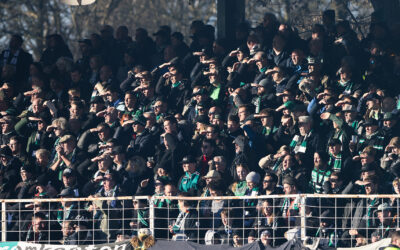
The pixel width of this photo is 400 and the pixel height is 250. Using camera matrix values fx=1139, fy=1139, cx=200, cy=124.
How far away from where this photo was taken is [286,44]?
20.2 meters

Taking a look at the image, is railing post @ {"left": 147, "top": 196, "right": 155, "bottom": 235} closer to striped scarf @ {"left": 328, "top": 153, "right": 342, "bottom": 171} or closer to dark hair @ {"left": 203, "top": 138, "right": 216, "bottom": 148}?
dark hair @ {"left": 203, "top": 138, "right": 216, "bottom": 148}

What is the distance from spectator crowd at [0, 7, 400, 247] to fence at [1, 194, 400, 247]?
3 cm

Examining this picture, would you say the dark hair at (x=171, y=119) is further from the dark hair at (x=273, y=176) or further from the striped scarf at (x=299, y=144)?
the dark hair at (x=273, y=176)

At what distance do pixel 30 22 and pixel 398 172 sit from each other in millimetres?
23158

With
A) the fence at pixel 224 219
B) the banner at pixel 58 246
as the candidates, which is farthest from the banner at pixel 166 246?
the fence at pixel 224 219

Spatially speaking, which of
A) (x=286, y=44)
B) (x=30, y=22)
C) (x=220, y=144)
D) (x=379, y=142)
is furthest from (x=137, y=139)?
(x=30, y=22)

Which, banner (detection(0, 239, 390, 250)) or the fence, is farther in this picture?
the fence

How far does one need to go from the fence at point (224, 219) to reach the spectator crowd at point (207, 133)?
3 centimetres

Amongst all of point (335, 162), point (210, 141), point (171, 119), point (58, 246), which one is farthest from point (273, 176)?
point (58, 246)

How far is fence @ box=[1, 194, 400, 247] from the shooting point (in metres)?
16.0

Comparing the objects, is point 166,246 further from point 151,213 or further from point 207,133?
point 207,133

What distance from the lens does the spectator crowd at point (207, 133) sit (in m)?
16.9

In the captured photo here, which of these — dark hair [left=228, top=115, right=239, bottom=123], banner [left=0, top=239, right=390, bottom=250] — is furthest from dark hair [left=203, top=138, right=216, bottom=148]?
banner [left=0, top=239, right=390, bottom=250]

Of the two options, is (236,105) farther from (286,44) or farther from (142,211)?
(142,211)
